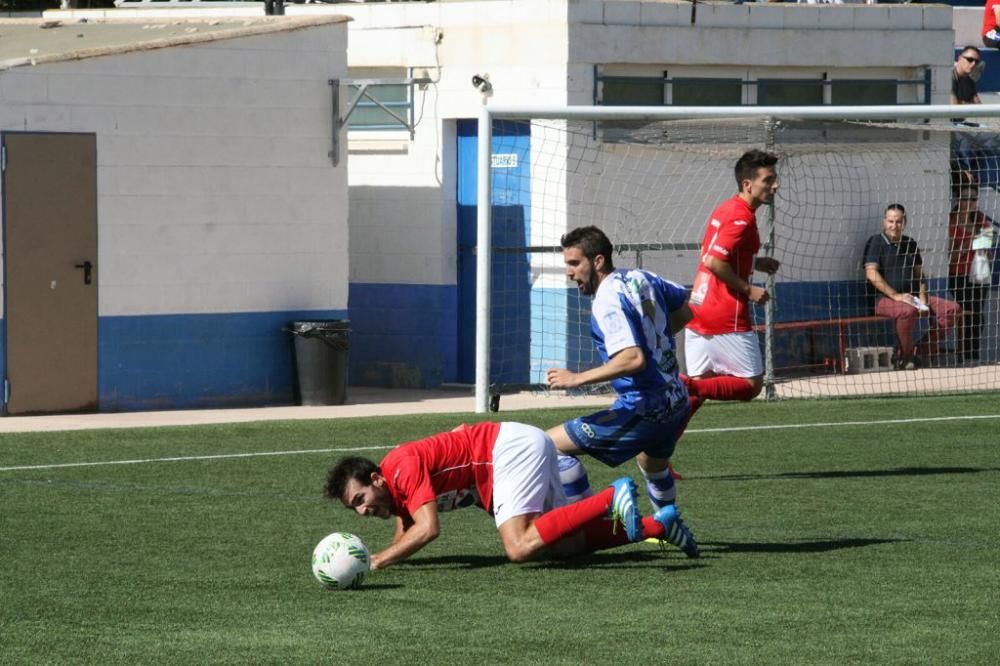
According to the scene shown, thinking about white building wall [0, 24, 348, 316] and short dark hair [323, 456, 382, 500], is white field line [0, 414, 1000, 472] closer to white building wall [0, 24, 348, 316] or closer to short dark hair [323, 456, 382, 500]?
white building wall [0, 24, 348, 316]

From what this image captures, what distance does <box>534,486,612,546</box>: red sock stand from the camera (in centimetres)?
847

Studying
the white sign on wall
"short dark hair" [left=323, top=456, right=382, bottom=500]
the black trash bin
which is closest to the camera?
"short dark hair" [left=323, top=456, right=382, bottom=500]

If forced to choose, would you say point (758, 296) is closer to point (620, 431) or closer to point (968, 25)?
point (620, 431)

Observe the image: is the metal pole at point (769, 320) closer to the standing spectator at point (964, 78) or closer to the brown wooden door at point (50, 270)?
the standing spectator at point (964, 78)

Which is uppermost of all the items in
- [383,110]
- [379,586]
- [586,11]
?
[586,11]

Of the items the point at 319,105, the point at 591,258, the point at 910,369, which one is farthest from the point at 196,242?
the point at 591,258

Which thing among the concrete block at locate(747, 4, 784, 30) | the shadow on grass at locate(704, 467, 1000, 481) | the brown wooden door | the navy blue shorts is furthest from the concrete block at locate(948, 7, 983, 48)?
the navy blue shorts

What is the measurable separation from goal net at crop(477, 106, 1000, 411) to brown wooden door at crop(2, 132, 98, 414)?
12.2ft

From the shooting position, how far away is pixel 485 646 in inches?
278

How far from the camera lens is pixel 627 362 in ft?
29.0

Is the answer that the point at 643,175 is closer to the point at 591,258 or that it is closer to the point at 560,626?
the point at 591,258

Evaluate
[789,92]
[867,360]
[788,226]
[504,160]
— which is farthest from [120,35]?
[867,360]

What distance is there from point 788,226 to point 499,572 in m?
12.5

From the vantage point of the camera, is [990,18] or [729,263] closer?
[729,263]
